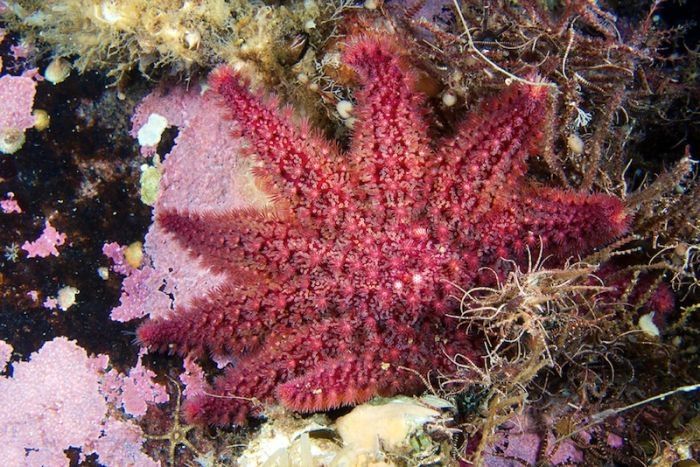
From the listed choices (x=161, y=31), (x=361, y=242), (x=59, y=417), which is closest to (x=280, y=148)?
(x=361, y=242)

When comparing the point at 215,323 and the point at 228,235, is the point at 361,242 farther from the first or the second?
the point at 215,323

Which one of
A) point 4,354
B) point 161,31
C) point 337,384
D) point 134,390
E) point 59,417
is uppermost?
point 161,31

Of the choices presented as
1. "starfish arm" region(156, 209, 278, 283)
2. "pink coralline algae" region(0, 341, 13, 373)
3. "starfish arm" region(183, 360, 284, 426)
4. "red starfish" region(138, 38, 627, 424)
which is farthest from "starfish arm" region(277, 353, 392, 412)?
"pink coralline algae" region(0, 341, 13, 373)

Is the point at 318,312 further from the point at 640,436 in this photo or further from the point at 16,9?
the point at 16,9

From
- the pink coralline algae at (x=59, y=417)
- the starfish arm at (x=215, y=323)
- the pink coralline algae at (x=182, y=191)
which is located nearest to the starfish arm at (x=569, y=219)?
the starfish arm at (x=215, y=323)

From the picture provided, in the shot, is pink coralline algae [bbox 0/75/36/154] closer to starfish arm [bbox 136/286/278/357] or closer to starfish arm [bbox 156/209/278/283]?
starfish arm [bbox 156/209/278/283]

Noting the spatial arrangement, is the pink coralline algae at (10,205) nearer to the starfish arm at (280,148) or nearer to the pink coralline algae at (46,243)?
the pink coralline algae at (46,243)
